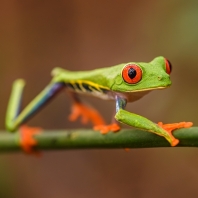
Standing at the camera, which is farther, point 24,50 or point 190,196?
point 24,50

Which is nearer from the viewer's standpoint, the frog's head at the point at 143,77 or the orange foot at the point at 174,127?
the orange foot at the point at 174,127

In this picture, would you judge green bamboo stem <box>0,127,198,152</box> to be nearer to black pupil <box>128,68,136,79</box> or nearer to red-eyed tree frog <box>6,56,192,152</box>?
red-eyed tree frog <box>6,56,192,152</box>

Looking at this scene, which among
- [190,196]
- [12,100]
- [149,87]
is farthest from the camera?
[190,196]

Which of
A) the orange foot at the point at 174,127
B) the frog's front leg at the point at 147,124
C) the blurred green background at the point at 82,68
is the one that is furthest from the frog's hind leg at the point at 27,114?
the blurred green background at the point at 82,68

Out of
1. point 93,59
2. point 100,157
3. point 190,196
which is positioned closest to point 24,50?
point 93,59

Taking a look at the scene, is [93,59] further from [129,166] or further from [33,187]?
[33,187]

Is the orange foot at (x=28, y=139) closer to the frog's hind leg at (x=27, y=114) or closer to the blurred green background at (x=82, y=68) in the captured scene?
the frog's hind leg at (x=27, y=114)
